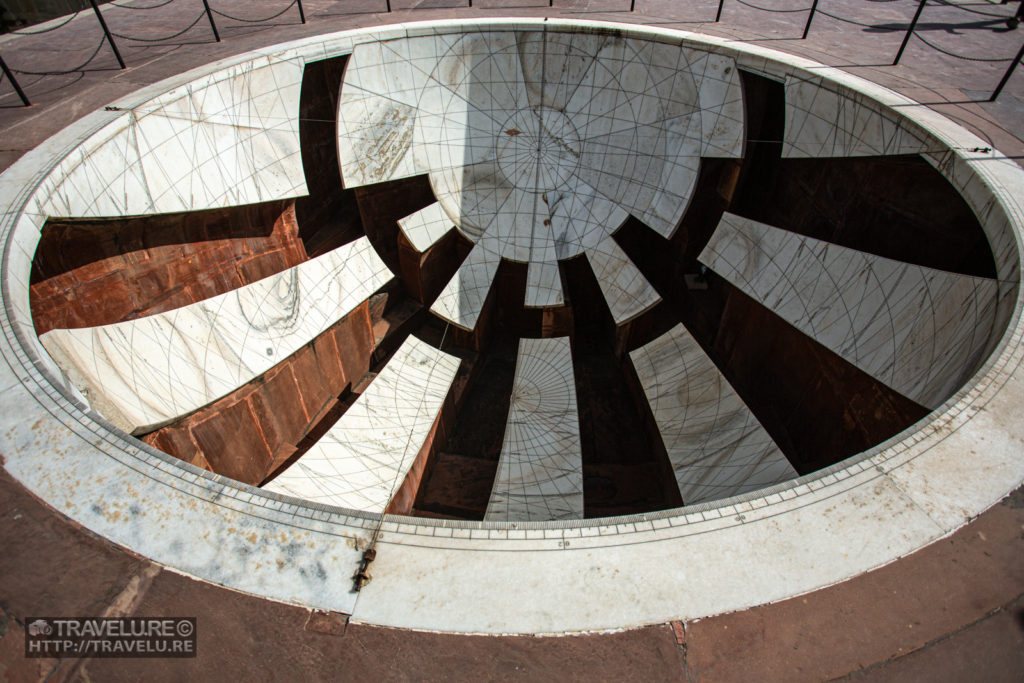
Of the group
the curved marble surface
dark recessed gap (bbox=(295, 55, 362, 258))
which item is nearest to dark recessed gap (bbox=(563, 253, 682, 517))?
the curved marble surface

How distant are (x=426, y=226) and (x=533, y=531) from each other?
6088mm

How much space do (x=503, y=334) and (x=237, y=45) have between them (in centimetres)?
633

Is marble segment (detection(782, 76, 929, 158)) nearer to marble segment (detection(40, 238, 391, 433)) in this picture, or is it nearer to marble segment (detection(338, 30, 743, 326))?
marble segment (detection(338, 30, 743, 326))

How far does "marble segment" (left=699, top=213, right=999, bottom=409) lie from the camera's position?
5.04 meters

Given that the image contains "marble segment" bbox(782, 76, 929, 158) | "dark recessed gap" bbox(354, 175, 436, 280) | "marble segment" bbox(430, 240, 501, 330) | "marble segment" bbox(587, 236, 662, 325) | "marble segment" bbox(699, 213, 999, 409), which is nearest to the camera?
"marble segment" bbox(699, 213, 999, 409)

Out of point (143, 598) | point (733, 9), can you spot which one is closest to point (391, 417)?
point (143, 598)

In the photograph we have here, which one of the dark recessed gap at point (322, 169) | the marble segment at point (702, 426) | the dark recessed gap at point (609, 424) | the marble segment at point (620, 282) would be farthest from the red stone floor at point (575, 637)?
the dark recessed gap at point (322, 169)

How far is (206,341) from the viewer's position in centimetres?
716

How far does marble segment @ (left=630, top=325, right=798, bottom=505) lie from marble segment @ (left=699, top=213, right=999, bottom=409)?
3.84 ft

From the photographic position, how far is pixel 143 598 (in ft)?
10.7

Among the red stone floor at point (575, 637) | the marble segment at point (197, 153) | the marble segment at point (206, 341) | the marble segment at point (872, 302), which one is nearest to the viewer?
the red stone floor at point (575, 637)

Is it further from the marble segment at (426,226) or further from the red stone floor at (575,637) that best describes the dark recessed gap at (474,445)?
the red stone floor at (575,637)

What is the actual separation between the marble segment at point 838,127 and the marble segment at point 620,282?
2.57m

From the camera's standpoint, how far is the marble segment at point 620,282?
26.6 feet
